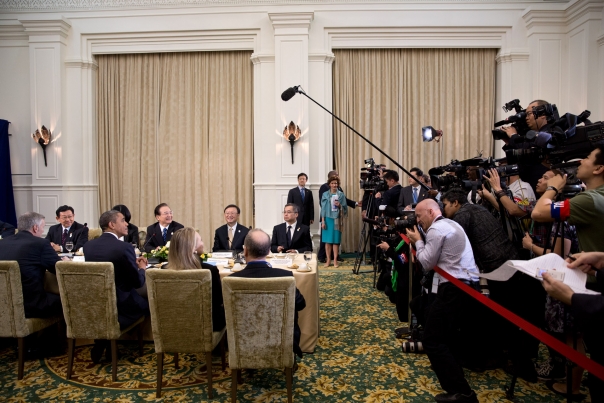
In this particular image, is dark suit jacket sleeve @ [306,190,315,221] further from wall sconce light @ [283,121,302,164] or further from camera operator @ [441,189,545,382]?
camera operator @ [441,189,545,382]

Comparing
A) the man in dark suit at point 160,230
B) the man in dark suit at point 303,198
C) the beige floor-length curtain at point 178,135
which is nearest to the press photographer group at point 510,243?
the man in dark suit at point 160,230

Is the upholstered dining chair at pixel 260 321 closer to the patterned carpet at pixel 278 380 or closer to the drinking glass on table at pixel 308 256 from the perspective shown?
the patterned carpet at pixel 278 380

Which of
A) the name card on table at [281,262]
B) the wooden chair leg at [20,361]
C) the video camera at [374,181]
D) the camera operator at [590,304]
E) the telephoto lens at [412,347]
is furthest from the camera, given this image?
the video camera at [374,181]

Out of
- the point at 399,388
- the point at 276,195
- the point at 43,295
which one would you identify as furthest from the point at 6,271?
the point at 276,195

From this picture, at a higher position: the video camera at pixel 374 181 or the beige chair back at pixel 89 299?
the video camera at pixel 374 181

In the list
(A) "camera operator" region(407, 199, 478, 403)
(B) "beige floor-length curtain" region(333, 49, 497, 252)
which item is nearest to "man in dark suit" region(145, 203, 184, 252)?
(A) "camera operator" region(407, 199, 478, 403)

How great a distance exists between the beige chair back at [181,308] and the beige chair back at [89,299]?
1.44 feet

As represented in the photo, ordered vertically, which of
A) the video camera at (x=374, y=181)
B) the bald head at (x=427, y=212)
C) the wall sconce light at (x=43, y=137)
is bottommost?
the bald head at (x=427, y=212)

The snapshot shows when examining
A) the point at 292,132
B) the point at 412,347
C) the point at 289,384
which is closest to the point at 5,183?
the point at 292,132

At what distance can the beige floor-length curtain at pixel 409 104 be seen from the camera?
7637mm

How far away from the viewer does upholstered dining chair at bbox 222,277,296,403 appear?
243 cm

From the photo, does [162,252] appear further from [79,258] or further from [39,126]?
[39,126]

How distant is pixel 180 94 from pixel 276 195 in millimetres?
2739

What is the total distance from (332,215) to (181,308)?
4.30 metres
